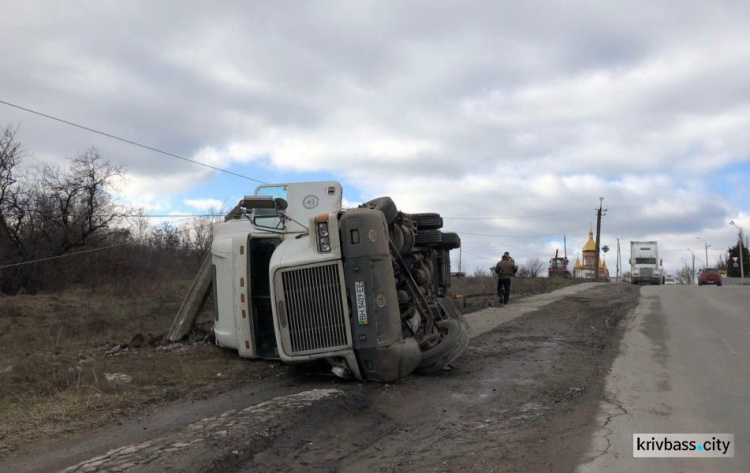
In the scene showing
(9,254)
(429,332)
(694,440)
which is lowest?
(694,440)

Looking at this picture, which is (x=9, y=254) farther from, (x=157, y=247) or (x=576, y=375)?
(x=576, y=375)

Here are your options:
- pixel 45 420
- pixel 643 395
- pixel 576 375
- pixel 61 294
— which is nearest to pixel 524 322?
pixel 576 375

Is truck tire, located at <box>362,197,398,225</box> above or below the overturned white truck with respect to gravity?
above

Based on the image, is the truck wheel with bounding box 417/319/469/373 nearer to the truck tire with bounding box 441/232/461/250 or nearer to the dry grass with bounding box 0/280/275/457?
the dry grass with bounding box 0/280/275/457

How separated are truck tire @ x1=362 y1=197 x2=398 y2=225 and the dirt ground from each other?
7.59 feet

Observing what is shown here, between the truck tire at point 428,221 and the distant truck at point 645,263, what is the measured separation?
39224mm

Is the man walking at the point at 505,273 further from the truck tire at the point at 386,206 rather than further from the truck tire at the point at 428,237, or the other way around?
the truck tire at the point at 386,206

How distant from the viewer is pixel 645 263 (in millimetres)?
45719

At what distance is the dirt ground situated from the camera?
473cm

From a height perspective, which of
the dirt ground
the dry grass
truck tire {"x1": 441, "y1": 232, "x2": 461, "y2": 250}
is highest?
truck tire {"x1": 441, "y1": 232, "x2": 461, "y2": 250}

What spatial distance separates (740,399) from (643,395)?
3.40 ft

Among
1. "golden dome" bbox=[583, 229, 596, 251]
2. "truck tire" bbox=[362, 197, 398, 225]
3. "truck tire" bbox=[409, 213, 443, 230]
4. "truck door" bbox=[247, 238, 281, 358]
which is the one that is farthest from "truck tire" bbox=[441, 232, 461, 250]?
"golden dome" bbox=[583, 229, 596, 251]

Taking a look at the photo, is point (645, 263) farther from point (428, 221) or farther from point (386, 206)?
point (386, 206)

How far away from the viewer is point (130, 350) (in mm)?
10328
